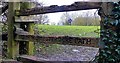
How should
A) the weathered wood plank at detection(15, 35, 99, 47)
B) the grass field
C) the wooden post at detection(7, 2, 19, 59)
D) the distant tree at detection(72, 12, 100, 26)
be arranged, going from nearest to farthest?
the weathered wood plank at detection(15, 35, 99, 47) → the distant tree at detection(72, 12, 100, 26) → the wooden post at detection(7, 2, 19, 59) → the grass field

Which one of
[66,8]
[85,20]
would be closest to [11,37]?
[85,20]

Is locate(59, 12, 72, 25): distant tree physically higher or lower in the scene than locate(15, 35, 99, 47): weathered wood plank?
higher

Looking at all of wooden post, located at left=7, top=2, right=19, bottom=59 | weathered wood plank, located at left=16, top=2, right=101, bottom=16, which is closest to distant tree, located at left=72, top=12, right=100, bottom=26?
weathered wood plank, located at left=16, top=2, right=101, bottom=16

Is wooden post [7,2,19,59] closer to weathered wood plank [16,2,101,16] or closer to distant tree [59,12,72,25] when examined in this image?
weathered wood plank [16,2,101,16]

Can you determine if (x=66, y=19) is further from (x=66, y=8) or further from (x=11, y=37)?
(x=66, y=8)

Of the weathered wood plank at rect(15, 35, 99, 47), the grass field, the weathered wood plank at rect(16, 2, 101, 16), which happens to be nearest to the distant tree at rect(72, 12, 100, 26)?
the grass field

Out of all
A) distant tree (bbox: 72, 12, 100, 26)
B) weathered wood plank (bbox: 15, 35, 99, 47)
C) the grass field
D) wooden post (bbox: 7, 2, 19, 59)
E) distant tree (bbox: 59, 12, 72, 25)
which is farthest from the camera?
distant tree (bbox: 59, 12, 72, 25)

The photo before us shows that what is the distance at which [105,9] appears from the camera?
235cm

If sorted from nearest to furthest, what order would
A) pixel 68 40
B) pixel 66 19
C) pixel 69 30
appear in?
pixel 68 40 < pixel 66 19 < pixel 69 30

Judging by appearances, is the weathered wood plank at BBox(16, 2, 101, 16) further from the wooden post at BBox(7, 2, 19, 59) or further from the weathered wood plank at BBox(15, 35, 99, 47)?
the weathered wood plank at BBox(15, 35, 99, 47)

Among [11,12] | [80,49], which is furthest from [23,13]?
[80,49]

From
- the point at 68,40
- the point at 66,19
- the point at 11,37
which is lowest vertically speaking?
the point at 11,37

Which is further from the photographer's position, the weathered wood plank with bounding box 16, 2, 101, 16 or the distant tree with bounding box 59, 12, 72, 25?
the distant tree with bounding box 59, 12, 72, 25

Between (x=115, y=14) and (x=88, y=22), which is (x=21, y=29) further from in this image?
(x=115, y=14)
